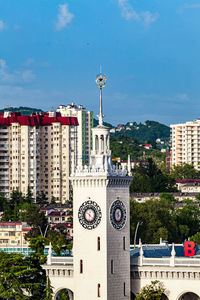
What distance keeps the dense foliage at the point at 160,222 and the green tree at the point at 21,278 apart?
46207 millimetres

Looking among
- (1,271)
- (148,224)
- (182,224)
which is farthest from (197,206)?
(1,271)

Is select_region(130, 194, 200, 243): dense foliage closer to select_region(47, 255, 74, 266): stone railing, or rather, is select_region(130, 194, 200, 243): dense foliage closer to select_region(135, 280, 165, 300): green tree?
select_region(47, 255, 74, 266): stone railing

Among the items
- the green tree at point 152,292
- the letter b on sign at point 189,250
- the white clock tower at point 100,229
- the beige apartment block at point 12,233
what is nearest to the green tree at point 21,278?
the white clock tower at point 100,229

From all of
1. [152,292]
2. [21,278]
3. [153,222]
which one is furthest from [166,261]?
[153,222]

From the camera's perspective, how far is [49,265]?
233 feet

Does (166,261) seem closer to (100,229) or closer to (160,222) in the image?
(100,229)

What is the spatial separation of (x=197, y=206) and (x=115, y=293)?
10396 cm

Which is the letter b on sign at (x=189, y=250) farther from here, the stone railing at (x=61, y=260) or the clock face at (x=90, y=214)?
the clock face at (x=90, y=214)

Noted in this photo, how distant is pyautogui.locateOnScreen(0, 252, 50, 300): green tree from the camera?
7281 centimetres

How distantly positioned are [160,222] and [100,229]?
Result: 206ft

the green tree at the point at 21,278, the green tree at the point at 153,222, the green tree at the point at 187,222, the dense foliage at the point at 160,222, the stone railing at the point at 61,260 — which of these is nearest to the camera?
the stone railing at the point at 61,260

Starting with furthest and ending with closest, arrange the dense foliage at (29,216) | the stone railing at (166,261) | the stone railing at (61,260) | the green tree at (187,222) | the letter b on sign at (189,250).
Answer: the green tree at (187,222), the dense foliage at (29,216), the letter b on sign at (189,250), the stone railing at (61,260), the stone railing at (166,261)

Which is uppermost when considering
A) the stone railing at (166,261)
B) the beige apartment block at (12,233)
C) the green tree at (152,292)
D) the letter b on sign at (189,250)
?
the beige apartment block at (12,233)

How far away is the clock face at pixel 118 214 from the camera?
6762 centimetres
